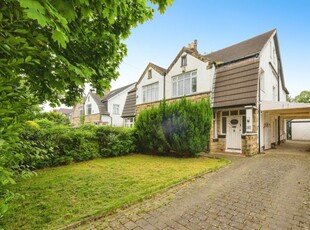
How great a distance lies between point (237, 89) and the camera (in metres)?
12.2

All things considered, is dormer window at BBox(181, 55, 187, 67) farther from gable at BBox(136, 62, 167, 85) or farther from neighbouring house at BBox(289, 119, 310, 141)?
neighbouring house at BBox(289, 119, 310, 141)

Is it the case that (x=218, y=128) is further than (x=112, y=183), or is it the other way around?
(x=218, y=128)

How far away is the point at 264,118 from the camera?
13914mm

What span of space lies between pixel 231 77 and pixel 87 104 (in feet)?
88.0

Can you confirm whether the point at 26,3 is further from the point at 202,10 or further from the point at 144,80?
the point at 144,80

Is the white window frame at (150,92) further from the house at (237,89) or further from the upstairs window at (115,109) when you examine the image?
the upstairs window at (115,109)

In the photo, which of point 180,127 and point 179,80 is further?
point 179,80

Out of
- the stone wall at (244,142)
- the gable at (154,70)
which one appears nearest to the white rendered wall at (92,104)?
the gable at (154,70)

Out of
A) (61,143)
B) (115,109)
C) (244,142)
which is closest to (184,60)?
(244,142)

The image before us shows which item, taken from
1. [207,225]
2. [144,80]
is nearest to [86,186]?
[207,225]

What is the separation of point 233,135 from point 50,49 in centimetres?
1256

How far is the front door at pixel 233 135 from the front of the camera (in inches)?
498

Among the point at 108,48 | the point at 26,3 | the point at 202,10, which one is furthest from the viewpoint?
the point at 202,10

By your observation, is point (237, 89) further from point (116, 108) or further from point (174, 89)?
point (116, 108)
